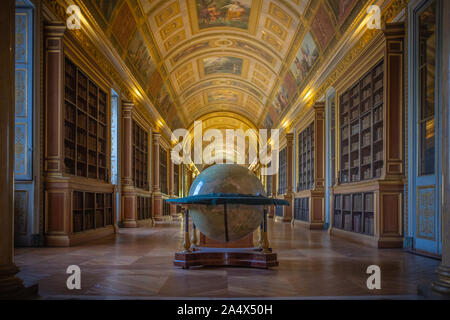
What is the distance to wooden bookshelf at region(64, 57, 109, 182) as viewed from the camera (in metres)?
9.31

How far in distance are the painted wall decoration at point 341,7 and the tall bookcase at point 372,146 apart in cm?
163

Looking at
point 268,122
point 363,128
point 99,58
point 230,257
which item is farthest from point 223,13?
point 230,257

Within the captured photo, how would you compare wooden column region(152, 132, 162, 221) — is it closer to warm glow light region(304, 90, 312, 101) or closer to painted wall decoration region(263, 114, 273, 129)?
warm glow light region(304, 90, 312, 101)

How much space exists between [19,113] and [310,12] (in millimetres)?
10043

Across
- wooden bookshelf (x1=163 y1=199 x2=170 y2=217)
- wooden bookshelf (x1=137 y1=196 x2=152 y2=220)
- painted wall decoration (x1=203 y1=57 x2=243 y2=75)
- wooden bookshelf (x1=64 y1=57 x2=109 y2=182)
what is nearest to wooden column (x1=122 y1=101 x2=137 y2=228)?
Result: wooden bookshelf (x1=137 y1=196 x2=152 y2=220)

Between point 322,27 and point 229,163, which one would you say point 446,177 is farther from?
point 322,27

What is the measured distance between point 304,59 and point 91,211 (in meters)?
10.7

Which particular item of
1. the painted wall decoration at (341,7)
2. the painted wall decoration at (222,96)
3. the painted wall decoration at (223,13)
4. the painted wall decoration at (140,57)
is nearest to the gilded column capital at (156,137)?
the painted wall decoration at (140,57)

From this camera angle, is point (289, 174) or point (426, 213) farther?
point (289, 174)

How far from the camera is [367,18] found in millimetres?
9586

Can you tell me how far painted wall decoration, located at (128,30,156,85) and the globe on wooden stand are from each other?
32.9ft

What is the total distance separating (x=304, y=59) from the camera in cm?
1577

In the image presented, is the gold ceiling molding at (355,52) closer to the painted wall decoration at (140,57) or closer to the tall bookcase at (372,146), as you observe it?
the tall bookcase at (372,146)
